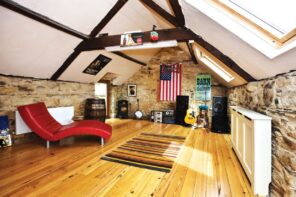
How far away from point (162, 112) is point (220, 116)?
1990 mm

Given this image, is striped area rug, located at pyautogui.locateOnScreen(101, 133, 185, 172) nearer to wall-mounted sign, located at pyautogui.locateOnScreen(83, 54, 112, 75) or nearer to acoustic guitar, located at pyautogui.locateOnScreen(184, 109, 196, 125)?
acoustic guitar, located at pyautogui.locateOnScreen(184, 109, 196, 125)

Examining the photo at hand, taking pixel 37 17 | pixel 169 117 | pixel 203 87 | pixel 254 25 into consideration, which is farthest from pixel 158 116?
pixel 254 25

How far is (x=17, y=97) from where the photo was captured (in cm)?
353

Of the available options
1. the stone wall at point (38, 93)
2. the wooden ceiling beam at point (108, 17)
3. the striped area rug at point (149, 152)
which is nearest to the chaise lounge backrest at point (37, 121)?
the stone wall at point (38, 93)

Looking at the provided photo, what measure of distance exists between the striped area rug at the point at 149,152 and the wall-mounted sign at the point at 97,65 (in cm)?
243

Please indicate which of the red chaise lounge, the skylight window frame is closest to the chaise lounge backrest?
the red chaise lounge

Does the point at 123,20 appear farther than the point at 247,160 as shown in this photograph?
Yes

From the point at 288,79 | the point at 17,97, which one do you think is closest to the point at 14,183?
the point at 17,97

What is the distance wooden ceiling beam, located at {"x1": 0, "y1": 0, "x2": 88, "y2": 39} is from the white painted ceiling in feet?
0.20

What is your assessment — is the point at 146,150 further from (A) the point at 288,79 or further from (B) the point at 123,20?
(B) the point at 123,20

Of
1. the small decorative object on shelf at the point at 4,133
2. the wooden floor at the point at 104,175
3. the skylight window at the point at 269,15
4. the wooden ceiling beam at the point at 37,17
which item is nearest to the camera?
the skylight window at the point at 269,15

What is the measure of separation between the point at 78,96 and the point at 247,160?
185 inches

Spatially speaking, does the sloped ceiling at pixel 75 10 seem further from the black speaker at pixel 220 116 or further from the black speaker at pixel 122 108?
the black speaker at pixel 220 116

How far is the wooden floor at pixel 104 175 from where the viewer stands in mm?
1875
